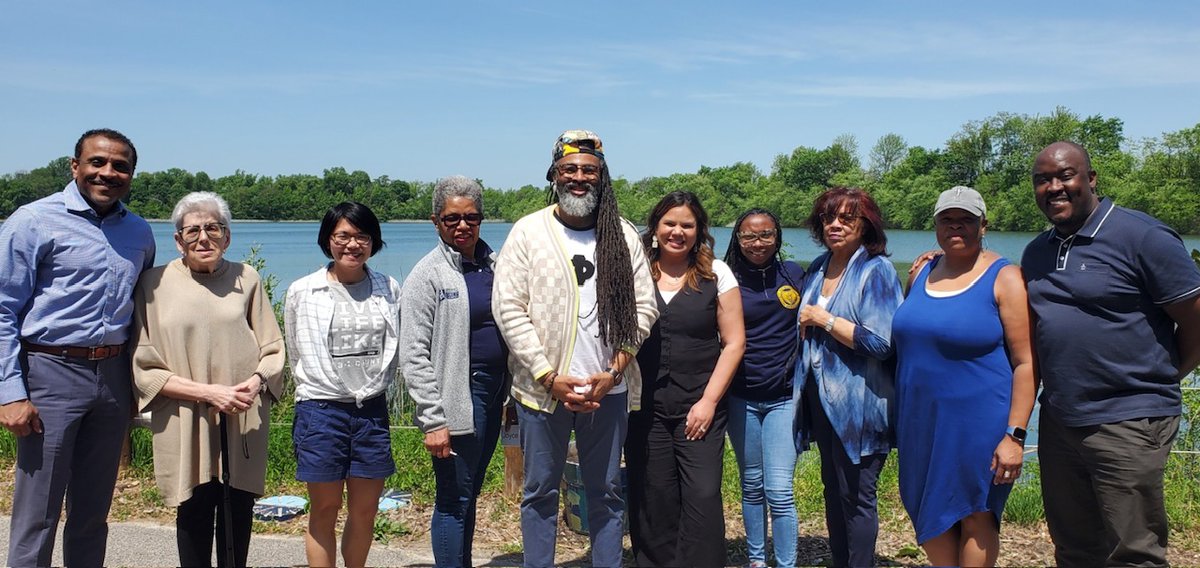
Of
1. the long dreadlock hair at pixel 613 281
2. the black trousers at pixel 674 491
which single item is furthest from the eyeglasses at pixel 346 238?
the black trousers at pixel 674 491

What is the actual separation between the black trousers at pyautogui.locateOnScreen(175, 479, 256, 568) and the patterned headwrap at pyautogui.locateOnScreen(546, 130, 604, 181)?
2.07 m

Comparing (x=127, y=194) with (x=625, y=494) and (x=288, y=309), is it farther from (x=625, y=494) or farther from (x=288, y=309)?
(x=625, y=494)

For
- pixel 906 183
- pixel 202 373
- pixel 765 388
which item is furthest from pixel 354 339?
pixel 906 183

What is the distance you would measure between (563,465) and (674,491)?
61 cm

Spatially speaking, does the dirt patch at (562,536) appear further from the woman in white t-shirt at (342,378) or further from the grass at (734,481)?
the woman in white t-shirt at (342,378)

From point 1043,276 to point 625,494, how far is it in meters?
2.16

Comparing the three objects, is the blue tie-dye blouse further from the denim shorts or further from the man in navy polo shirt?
the denim shorts

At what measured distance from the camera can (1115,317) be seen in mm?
3270

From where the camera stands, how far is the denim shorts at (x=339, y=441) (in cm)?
364

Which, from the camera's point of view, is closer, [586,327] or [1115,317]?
[1115,317]

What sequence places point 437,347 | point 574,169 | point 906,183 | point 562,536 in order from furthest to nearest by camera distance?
point 906,183, point 562,536, point 437,347, point 574,169

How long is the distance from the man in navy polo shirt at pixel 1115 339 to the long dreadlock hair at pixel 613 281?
1.62 metres

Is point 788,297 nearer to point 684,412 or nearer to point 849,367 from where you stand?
point 849,367

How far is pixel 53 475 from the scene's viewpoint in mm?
3514
